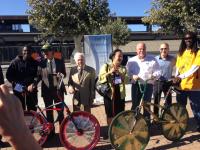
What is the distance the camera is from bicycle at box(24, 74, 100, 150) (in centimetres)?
616

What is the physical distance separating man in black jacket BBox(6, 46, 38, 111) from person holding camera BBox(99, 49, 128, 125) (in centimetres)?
113

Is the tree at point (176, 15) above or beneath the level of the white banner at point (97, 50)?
above

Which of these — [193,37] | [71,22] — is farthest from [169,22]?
[193,37]

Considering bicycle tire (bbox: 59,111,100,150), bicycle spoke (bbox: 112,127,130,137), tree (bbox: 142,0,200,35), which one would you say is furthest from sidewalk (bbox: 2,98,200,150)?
tree (bbox: 142,0,200,35)

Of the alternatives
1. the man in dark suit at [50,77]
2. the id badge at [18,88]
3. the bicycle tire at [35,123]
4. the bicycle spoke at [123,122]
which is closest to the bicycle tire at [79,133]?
the bicycle tire at [35,123]

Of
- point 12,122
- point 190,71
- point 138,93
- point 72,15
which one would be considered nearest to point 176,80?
point 190,71

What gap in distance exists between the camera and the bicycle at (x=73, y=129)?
242 inches

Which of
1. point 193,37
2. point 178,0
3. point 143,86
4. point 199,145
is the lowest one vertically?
point 199,145

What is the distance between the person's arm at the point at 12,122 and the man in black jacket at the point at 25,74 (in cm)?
573

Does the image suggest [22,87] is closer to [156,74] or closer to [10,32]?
[156,74]

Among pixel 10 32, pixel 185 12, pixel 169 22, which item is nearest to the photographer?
pixel 185 12

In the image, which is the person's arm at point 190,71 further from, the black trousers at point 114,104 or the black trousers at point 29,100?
the black trousers at point 29,100

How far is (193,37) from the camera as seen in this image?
6730 millimetres

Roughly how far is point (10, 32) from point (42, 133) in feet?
186
